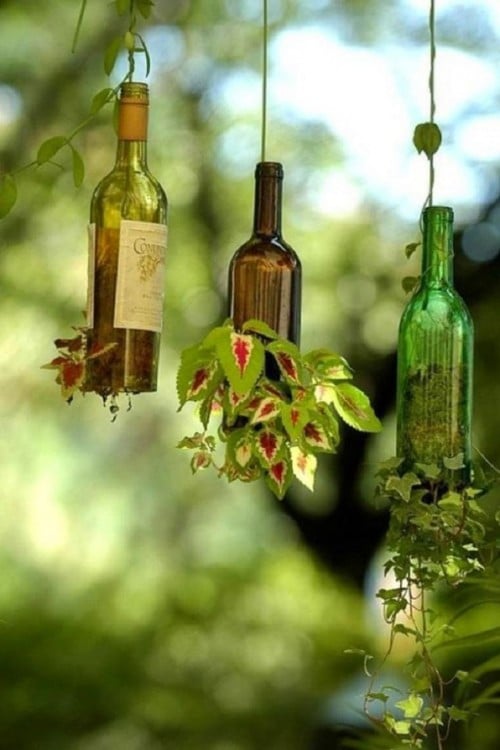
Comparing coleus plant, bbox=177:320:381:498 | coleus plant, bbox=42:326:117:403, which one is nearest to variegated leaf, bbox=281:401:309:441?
coleus plant, bbox=177:320:381:498

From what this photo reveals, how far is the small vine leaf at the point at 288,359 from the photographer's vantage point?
1.32 m

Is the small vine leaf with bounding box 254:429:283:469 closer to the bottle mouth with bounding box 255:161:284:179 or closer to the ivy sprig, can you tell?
the ivy sprig

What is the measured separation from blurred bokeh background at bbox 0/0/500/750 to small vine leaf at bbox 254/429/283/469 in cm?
160

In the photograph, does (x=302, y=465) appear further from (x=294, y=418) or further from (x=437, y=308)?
(x=437, y=308)

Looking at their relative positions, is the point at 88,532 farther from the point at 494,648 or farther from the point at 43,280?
the point at 494,648

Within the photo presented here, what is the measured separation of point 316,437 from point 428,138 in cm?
38

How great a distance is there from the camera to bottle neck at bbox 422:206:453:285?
1.49 metres

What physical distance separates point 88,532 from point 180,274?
0.63m

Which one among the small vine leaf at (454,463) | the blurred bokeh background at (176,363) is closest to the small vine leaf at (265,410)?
the small vine leaf at (454,463)

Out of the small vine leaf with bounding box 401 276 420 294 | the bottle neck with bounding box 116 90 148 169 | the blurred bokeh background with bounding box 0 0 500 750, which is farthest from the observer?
the blurred bokeh background with bounding box 0 0 500 750

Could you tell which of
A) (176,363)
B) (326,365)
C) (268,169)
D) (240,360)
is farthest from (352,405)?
(176,363)

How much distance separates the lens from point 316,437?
53.4 inches

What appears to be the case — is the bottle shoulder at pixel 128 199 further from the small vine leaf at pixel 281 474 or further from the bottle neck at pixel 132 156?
the small vine leaf at pixel 281 474

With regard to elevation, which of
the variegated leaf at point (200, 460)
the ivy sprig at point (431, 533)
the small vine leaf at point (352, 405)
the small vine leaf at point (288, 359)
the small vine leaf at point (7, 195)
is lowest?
the ivy sprig at point (431, 533)
